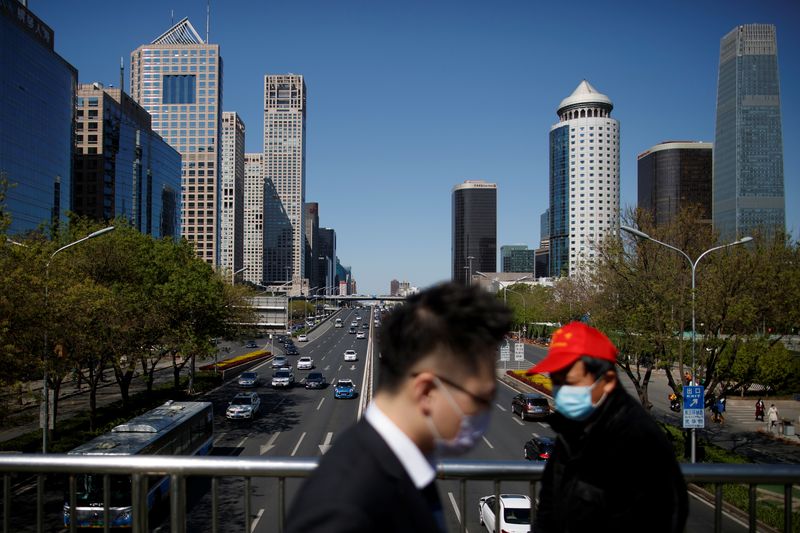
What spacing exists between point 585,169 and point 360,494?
641 feet

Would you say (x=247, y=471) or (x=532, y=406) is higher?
(x=247, y=471)

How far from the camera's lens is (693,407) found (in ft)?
54.1

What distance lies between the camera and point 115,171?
116 meters

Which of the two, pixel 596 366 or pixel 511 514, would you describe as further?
pixel 511 514

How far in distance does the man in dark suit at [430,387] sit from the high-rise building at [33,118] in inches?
3153

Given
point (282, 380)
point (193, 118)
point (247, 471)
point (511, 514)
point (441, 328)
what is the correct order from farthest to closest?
point (193, 118), point (282, 380), point (511, 514), point (247, 471), point (441, 328)

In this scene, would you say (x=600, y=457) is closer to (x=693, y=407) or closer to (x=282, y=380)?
(x=693, y=407)

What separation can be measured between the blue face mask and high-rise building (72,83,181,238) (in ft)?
392

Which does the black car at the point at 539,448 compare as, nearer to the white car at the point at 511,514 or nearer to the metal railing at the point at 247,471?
the white car at the point at 511,514

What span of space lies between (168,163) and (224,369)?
103 meters

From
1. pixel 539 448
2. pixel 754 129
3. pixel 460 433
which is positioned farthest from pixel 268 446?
pixel 754 129

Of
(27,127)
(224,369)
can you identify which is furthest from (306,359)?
(27,127)

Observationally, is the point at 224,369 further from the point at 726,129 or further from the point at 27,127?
the point at 726,129

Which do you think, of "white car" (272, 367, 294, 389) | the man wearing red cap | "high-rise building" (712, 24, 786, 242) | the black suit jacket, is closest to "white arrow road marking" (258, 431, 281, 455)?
"white car" (272, 367, 294, 389)
